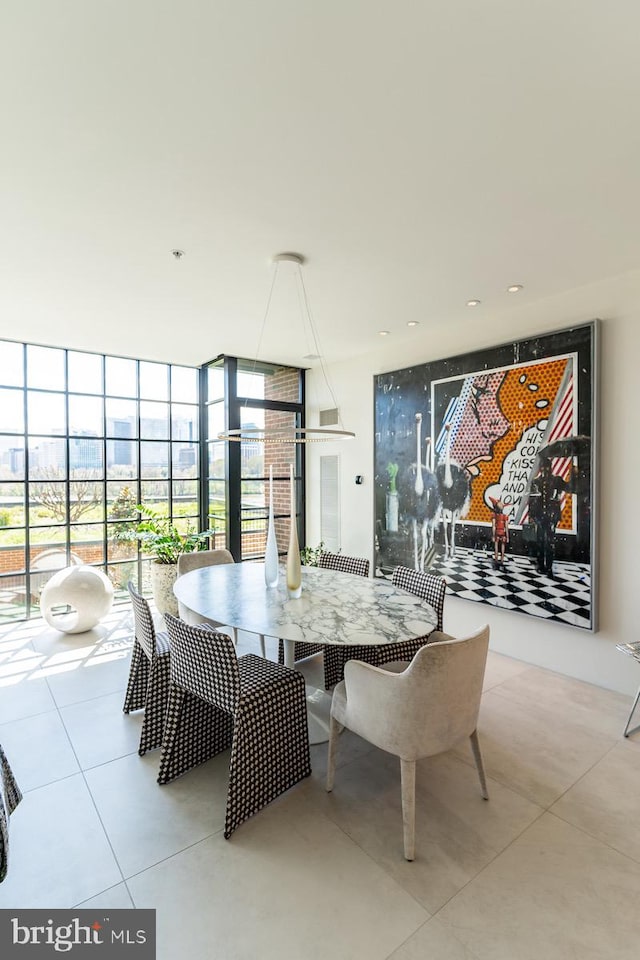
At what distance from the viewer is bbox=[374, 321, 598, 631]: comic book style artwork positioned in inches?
132

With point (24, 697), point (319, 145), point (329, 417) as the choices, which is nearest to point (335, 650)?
point (24, 697)

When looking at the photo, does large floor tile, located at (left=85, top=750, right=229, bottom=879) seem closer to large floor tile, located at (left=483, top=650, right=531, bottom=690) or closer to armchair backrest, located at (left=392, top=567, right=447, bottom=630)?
armchair backrest, located at (left=392, top=567, right=447, bottom=630)

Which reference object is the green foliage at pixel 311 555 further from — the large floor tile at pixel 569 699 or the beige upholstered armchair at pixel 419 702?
the beige upholstered armchair at pixel 419 702

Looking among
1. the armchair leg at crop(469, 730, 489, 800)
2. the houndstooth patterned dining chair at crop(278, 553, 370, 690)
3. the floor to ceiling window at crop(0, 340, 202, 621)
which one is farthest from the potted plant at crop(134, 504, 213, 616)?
the armchair leg at crop(469, 730, 489, 800)

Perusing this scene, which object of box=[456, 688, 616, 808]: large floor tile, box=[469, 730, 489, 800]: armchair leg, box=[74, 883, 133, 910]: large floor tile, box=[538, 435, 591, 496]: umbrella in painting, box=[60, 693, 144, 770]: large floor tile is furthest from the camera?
box=[538, 435, 591, 496]: umbrella in painting

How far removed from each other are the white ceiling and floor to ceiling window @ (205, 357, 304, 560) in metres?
2.02

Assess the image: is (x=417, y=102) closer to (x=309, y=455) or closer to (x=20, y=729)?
(x=20, y=729)

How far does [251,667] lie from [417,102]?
2565 millimetres

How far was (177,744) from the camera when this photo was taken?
2340 mm

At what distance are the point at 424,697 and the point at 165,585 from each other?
374 centimetres

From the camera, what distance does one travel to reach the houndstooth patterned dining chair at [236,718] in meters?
2.04

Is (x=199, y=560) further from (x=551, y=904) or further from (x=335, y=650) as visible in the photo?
(x=551, y=904)

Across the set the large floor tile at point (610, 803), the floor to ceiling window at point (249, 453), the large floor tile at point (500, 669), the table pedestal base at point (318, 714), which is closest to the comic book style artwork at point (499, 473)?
the large floor tile at point (500, 669)

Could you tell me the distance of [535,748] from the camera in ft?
8.55
